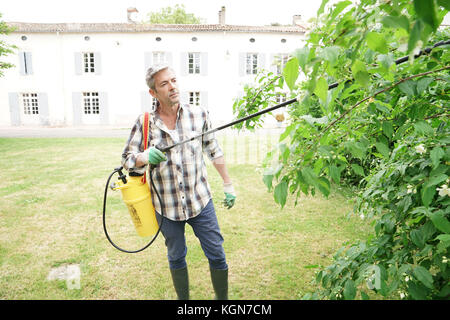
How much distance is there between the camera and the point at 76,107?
1945 centimetres

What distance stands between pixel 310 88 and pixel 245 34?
65.2ft

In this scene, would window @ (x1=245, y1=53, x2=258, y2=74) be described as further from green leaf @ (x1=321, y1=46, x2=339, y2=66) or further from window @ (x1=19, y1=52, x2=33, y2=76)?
green leaf @ (x1=321, y1=46, x2=339, y2=66)

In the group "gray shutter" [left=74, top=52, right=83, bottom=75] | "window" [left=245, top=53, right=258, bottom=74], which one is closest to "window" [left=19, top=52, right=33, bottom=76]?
"gray shutter" [left=74, top=52, right=83, bottom=75]

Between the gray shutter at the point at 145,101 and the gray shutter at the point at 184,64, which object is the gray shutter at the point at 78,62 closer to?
the gray shutter at the point at 145,101

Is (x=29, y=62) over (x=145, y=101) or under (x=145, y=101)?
over

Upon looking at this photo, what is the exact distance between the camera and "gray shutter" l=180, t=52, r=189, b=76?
760 inches

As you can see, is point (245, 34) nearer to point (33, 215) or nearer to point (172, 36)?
point (172, 36)

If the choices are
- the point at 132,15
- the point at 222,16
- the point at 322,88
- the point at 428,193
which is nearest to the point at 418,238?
the point at 428,193

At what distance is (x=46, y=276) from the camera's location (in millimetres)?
3184

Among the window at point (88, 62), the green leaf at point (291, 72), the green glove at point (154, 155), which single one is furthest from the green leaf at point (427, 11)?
the window at point (88, 62)

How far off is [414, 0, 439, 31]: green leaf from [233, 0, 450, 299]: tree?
0.07 metres

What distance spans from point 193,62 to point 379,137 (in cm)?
1925

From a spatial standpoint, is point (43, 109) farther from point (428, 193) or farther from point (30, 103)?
point (428, 193)
